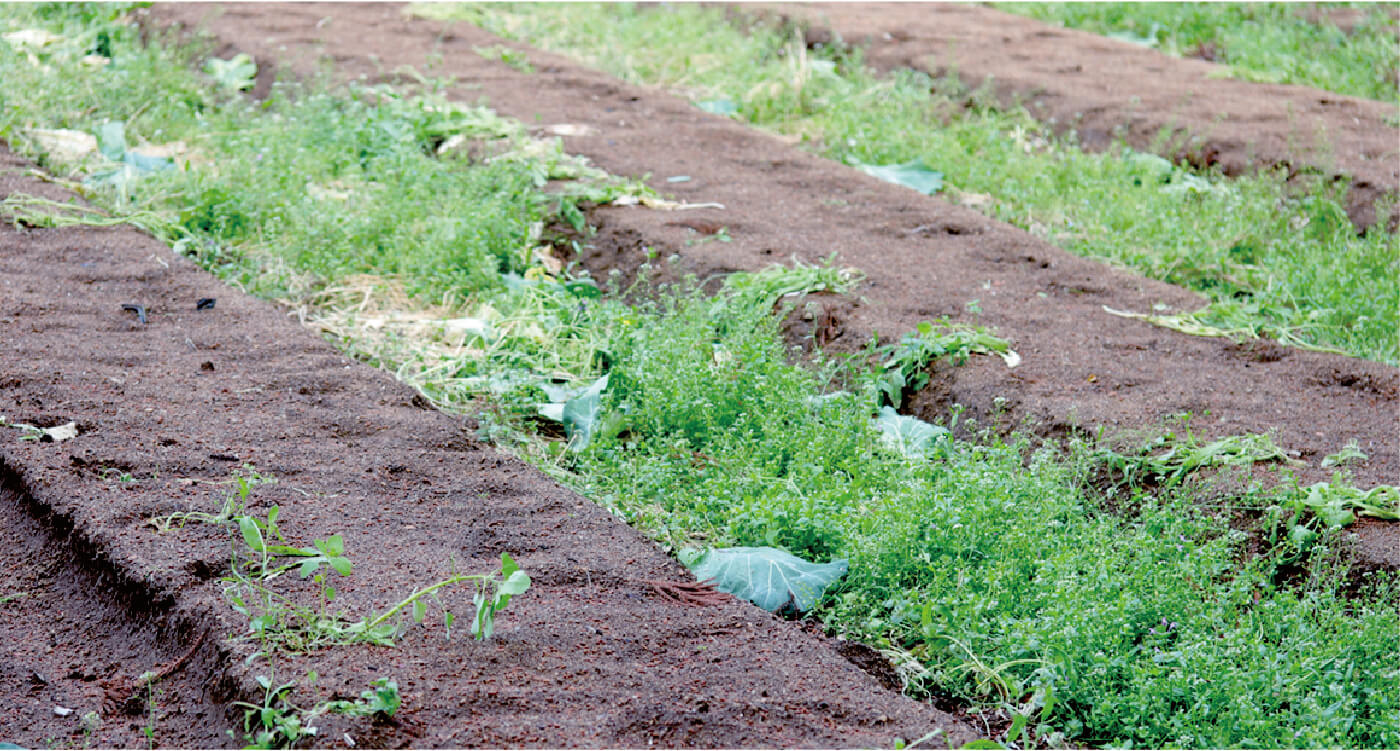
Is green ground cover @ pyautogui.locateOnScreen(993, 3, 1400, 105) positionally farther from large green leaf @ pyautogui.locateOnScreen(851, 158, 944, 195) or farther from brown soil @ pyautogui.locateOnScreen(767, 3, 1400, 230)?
large green leaf @ pyautogui.locateOnScreen(851, 158, 944, 195)

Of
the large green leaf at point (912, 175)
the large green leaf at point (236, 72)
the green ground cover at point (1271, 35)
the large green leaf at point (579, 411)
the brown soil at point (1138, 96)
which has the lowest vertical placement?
the large green leaf at point (579, 411)

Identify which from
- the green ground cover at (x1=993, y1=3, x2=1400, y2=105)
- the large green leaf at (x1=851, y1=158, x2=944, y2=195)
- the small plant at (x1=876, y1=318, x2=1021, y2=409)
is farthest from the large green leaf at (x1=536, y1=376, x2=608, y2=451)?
the green ground cover at (x1=993, y1=3, x2=1400, y2=105)

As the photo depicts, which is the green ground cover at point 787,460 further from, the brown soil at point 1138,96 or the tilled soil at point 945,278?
the brown soil at point 1138,96

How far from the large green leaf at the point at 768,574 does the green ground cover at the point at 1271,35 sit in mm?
6107

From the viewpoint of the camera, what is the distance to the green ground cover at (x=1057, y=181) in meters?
4.48

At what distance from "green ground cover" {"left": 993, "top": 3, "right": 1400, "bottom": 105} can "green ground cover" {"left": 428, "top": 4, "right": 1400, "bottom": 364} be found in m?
2.22

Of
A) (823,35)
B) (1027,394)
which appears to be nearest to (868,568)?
(1027,394)

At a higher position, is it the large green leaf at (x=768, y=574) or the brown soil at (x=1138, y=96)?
the brown soil at (x=1138, y=96)

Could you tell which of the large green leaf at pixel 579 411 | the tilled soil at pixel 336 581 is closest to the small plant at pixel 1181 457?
the tilled soil at pixel 336 581

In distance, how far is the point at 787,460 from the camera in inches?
130

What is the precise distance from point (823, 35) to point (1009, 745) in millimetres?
7110

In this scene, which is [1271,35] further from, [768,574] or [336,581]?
[336,581]

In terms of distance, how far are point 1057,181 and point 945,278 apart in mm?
1708

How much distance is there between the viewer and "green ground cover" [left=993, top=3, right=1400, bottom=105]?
7.71 meters
